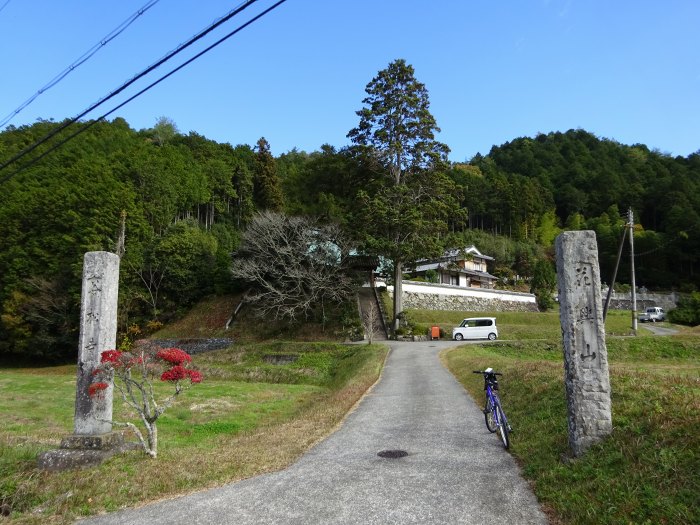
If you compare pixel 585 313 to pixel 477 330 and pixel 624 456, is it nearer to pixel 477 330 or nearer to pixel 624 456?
pixel 624 456

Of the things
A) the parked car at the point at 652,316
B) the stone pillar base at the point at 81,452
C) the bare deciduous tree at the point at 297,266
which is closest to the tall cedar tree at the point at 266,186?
the bare deciduous tree at the point at 297,266

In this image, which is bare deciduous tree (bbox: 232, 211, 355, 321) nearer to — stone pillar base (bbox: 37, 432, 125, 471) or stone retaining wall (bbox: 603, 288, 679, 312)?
stone pillar base (bbox: 37, 432, 125, 471)

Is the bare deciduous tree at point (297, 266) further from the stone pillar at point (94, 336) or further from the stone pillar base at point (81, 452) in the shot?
the stone pillar base at point (81, 452)

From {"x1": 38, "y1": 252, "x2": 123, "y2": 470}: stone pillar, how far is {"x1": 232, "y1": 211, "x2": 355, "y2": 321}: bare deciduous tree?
20407 mm

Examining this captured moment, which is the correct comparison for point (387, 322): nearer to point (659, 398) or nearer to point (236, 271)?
point (236, 271)

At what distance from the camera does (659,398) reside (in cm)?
563

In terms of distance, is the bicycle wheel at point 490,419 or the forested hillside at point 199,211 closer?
the bicycle wheel at point 490,419

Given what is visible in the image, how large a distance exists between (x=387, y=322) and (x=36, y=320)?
24062 mm

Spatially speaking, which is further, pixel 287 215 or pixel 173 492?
pixel 287 215

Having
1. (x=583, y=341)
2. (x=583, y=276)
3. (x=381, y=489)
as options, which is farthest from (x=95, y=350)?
(x=583, y=276)

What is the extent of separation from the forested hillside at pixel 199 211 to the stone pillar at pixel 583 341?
71.1 ft

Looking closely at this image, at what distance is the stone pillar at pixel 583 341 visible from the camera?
5426 millimetres

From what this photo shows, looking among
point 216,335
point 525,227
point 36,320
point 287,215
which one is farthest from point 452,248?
point 525,227

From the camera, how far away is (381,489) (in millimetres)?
A: 4953
